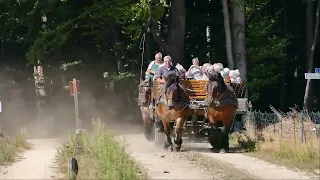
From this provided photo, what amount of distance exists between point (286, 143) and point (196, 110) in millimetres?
3081

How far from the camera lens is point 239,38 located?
33.2m

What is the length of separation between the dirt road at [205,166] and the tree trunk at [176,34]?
12631 millimetres

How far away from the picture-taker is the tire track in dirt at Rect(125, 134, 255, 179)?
1518 cm

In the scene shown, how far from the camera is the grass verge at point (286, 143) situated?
17141mm

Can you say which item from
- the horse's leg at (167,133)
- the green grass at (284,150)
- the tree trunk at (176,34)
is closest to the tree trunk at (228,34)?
the tree trunk at (176,34)

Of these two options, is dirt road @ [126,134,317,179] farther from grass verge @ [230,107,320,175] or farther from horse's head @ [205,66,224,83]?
horse's head @ [205,66,224,83]

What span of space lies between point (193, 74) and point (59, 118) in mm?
19952

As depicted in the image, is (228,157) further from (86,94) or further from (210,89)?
(86,94)

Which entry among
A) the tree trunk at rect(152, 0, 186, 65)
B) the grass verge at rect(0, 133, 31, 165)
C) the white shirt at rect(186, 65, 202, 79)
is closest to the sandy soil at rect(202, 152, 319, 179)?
the white shirt at rect(186, 65, 202, 79)

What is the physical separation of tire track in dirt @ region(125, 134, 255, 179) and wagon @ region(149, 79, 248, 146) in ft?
4.38

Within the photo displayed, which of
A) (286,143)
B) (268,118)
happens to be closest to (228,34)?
(268,118)

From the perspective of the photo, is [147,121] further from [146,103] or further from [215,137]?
[215,137]

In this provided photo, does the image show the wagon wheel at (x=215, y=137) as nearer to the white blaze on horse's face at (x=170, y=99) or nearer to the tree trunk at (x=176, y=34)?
the white blaze on horse's face at (x=170, y=99)

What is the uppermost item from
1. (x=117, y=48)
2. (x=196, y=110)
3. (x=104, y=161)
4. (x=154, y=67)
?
(x=117, y=48)
